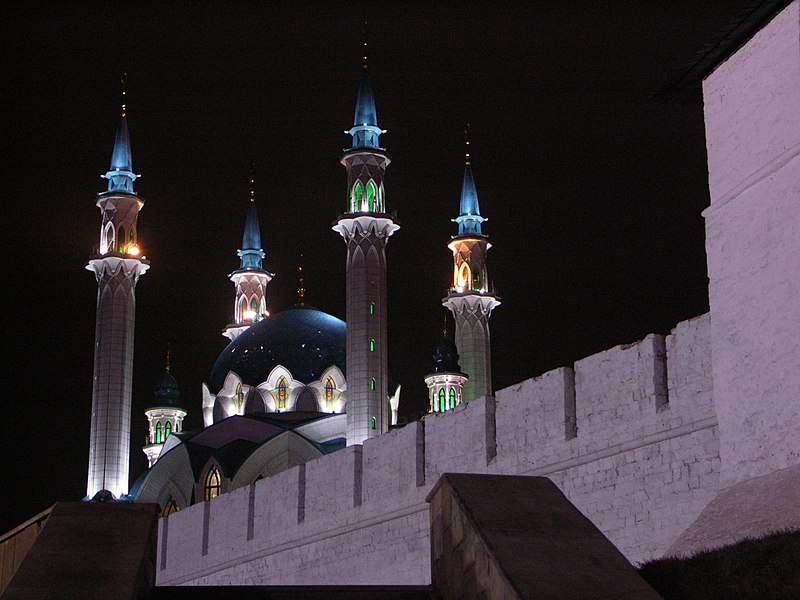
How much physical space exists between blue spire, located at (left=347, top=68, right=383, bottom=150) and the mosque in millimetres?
37

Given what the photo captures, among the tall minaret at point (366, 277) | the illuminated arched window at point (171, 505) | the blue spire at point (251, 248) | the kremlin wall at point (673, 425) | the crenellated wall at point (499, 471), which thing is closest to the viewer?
the kremlin wall at point (673, 425)

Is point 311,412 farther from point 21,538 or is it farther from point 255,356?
point 21,538

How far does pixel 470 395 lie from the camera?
4094cm

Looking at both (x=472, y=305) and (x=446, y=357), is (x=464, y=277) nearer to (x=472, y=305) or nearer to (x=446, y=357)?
(x=472, y=305)

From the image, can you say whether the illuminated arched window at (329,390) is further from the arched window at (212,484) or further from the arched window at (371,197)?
the arched window at (371,197)

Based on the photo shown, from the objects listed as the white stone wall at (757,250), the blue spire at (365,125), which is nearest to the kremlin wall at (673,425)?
the white stone wall at (757,250)

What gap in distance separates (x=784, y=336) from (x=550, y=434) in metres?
5.13

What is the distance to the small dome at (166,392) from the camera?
48.5 meters

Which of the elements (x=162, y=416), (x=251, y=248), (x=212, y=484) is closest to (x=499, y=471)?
(x=212, y=484)

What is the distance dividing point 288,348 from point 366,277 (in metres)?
9.05

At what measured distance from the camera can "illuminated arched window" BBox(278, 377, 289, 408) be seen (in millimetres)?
43250

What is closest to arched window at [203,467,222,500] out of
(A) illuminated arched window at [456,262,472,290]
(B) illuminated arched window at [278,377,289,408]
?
(B) illuminated arched window at [278,377,289,408]

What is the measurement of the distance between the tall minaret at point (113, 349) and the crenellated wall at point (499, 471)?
47.3 ft

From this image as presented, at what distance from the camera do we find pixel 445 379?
40.1 meters
